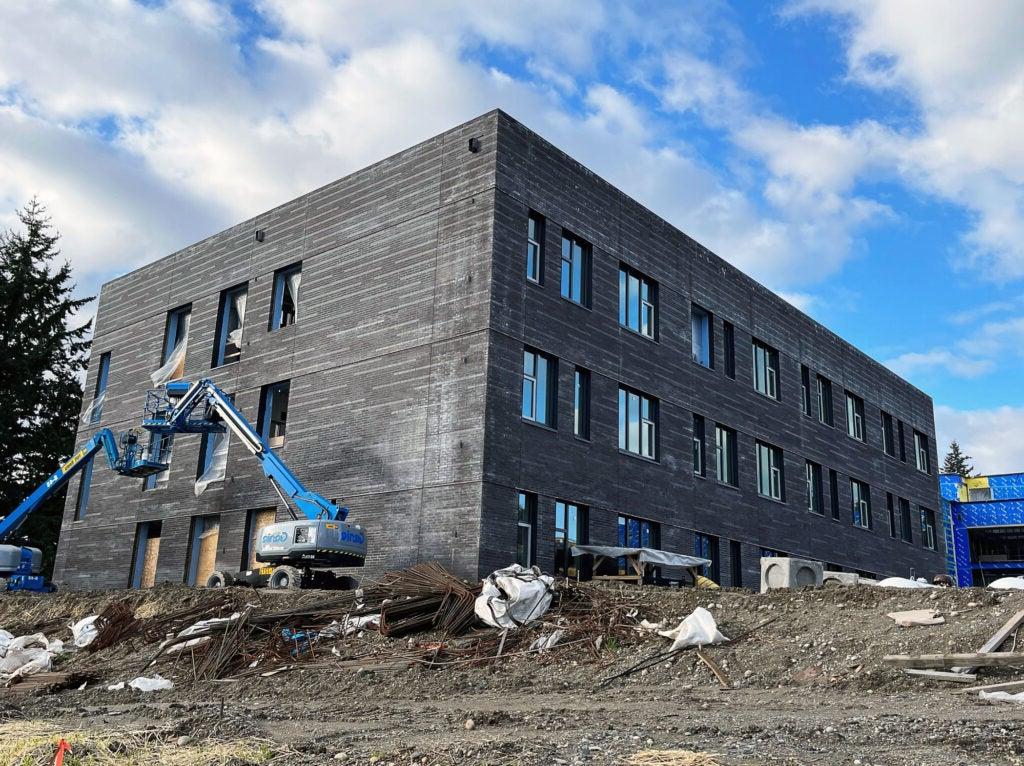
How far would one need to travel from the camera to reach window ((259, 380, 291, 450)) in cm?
2839

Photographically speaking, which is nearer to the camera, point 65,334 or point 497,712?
point 497,712

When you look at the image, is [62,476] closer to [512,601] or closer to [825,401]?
[512,601]

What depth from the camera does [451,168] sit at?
25.5m

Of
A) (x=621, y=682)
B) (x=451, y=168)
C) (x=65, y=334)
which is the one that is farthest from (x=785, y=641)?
(x=65, y=334)

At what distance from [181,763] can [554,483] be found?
1639 centimetres

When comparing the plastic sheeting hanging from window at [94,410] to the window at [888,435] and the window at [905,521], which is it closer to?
the window at [888,435]

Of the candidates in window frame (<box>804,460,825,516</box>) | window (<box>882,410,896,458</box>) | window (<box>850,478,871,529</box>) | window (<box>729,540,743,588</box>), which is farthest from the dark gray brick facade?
window (<box>882,410,896,458</box>)

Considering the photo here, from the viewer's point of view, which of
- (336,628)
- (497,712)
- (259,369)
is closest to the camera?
(497,712)

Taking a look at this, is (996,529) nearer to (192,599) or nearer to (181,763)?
(192,599)

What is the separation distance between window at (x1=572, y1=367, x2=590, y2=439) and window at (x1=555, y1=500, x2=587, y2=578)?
6.43ft

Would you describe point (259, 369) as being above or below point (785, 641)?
above

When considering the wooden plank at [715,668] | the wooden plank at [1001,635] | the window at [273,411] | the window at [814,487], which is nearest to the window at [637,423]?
the window at [273,411]

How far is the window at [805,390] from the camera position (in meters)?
36.1

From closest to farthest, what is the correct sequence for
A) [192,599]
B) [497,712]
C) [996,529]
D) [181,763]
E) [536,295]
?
[181,763] → [497,712] → [192,599] → [536,295] → [996,529]
